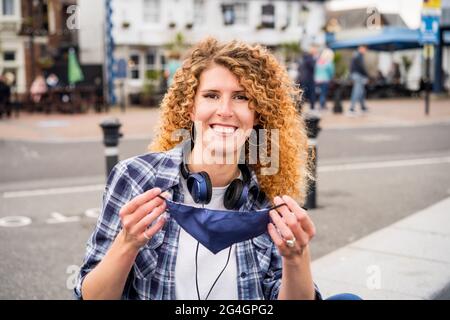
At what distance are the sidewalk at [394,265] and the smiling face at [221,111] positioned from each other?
2.13 metres

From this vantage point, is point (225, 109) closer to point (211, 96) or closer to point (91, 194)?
point (211, 96)

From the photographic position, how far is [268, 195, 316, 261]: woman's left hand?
1.49m

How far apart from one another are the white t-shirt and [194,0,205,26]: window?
3220 cm

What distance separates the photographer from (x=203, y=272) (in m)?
1.92

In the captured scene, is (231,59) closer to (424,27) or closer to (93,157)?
(93,157)

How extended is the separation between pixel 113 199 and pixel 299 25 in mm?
36048

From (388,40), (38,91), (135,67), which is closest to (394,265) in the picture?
(38,91)

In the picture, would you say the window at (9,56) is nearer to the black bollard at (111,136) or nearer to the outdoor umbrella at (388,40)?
the outdoor umbrella at (388,40)

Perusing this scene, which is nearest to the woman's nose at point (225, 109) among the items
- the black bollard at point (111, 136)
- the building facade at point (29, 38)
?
the black bollard at point (111, 136)

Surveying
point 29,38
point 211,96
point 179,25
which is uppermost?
point 179,25

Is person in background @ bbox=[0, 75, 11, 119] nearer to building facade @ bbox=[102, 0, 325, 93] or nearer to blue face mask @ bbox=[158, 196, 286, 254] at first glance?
building facade @ bbox=[102, 0, 325, 93]

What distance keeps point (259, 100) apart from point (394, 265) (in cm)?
285

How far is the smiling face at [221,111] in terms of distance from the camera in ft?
6.34

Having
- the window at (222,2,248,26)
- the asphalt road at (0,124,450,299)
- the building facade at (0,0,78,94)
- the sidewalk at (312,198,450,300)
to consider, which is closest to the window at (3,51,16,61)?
the building facade at (0,0,78,94)
